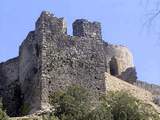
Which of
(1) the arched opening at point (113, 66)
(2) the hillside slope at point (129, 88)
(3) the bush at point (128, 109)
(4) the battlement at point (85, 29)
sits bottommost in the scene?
(3) the bush at point (128, 109)

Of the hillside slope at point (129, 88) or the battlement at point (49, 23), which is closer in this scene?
the battlement at point (49, 23)

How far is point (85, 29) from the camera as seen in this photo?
39.8 metres

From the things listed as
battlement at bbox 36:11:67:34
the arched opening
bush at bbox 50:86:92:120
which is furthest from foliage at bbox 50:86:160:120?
the arched opening

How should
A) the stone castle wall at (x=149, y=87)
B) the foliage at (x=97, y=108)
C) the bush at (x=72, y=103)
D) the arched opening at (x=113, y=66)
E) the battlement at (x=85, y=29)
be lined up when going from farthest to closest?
the arched opening at (x=113, y=66) < the stone castle wall at (x=149, y=87) < the battlement at (x=85, y=29) < the bush at (x=72, y=103) < the foliage at (x=97, y=108)

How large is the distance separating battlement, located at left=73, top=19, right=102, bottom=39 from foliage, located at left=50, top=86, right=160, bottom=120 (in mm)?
4482

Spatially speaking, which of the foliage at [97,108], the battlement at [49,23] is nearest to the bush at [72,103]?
the foliage at [97,108]

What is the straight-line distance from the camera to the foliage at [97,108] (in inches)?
1314

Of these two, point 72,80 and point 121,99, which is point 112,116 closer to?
point 121,99

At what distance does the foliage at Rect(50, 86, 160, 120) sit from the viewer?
33375mm

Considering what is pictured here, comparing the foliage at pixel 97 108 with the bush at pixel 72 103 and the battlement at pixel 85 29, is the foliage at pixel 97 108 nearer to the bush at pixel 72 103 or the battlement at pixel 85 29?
the bush at pixel 72 103

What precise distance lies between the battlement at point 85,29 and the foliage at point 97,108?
14.7 feet

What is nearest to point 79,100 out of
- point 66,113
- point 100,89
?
point 66,113

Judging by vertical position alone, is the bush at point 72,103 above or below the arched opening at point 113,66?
below

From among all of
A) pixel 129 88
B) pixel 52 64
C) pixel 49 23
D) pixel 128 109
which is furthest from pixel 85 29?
pixel 128 109
